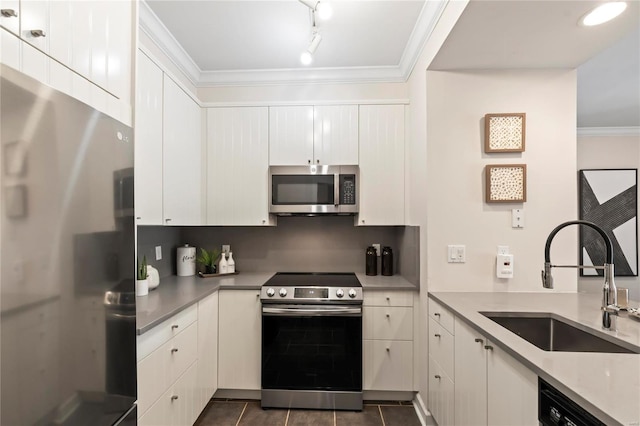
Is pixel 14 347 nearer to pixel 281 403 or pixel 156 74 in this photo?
pixel 156 74

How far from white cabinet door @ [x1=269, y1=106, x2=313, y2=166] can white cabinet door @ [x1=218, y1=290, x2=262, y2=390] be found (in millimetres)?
1134

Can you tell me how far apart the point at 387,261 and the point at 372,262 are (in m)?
0.13

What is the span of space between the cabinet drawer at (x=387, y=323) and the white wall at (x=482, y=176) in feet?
1.31

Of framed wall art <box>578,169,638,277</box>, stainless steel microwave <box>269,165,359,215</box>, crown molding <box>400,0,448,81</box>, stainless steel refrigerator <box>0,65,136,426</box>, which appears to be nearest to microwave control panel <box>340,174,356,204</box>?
stainless steel microwave <box>269,165,359,215</box>

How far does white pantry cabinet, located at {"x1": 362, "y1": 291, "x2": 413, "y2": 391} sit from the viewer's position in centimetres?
241

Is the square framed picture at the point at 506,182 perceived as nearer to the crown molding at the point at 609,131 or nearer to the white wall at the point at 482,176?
the white wall at the point at 482,176

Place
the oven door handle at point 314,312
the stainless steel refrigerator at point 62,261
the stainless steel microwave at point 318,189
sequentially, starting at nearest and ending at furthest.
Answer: the stainless steel refrigerator at point 62,261, the oven door handle at point 314,312, the stainless steel microwave at point 318,189

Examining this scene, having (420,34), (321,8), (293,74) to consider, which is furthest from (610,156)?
(321,8)

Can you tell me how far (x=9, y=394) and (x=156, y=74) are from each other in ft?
5.95

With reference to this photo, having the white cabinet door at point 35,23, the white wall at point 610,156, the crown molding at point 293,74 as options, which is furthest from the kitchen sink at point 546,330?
the white wall at point 610,156

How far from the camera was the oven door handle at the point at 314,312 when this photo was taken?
7.68ft

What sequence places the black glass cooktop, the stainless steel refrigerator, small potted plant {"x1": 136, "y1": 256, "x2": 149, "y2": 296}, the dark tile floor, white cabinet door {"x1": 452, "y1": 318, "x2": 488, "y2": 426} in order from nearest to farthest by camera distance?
1. the stainless steel refrigerator
2. white cabinet door {"x1": 452, "y1": 318, "x2": 488, "y2": 426}
3. small potted plant {"x1": 136, "y1": 256, "x2": 149, "y2": 296}
4. the dark tile floor
5. the black glass cooktop

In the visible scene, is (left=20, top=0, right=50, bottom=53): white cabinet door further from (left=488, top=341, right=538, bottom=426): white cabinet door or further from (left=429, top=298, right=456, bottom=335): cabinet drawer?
(left=429, top=298, right=456, bottom=335): cabinet drawer

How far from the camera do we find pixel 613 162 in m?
4.03
